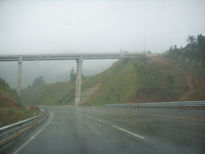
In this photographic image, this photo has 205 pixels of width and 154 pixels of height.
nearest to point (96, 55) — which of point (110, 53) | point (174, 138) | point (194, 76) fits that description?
point (110, 53)

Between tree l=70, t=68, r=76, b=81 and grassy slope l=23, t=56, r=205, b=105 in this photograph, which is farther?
tree l=70, t=68, r=76, b=81

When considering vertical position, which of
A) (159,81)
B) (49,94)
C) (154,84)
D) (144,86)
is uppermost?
(159,81)

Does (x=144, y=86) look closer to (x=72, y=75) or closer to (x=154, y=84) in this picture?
(x=154, y=84)

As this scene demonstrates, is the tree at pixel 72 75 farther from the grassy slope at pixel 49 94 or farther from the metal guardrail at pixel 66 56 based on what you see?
the metal guardrail at pixel 66 56

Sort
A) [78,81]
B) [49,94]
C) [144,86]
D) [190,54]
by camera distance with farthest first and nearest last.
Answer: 1. [49,94]
2. [190,54]
3. [78,81]
4. [144,86]

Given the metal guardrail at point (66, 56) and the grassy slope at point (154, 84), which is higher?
the metal guardrail at point (66, 56)

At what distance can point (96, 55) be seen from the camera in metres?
60.9

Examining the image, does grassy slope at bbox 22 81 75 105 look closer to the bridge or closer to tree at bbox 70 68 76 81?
tree at bbox 70 68 76 81

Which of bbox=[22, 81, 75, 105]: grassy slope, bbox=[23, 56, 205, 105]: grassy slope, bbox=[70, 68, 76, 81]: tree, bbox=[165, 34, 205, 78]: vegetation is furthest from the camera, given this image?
bbox=[70, 68, 76, 81]: tree

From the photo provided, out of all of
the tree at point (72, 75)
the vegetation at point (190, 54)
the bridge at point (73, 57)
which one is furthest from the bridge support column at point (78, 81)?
the tree at point (72, 75)

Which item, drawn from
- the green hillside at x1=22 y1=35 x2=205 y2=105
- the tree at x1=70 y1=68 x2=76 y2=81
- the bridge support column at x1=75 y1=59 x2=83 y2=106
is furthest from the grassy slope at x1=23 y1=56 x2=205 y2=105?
the tree at x1=70 y1=68 x2=76 y2=81

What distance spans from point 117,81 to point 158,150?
54.8m

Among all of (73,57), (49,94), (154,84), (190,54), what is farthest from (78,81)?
(49,94)

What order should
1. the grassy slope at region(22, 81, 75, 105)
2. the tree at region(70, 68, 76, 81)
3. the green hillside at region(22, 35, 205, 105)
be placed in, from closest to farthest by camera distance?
the green hillside at region(22, 35, 205, 105)
the grassy slope at region(22, 81, 75, 105)
the tree at region(70, 68, 76, 81)
